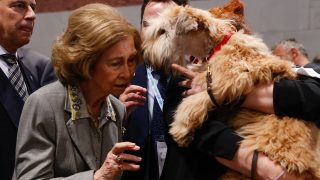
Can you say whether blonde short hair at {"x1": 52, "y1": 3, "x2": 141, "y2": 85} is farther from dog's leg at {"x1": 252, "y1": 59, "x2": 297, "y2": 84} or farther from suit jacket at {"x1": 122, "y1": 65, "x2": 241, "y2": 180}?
dog's leg at {"x1": 252, "y1": 59, "x2": 297, "y2": 84}

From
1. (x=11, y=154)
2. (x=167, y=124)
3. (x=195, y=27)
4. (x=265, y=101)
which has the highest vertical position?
(x=195, y=27)

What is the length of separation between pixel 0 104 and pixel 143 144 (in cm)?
59

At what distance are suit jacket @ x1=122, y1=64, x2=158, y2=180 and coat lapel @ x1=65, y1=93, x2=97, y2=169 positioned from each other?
0.33 metres

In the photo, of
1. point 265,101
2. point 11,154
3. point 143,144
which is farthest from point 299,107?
point 11,154

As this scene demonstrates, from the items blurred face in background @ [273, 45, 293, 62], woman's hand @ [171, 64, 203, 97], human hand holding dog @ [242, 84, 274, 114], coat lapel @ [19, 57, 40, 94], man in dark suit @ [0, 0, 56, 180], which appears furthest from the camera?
blurred face in background @ [273, 45, 293, 62]

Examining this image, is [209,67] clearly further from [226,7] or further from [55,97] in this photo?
[55,97]

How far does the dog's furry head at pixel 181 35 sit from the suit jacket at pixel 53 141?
1.19ft

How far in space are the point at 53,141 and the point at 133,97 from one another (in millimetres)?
447

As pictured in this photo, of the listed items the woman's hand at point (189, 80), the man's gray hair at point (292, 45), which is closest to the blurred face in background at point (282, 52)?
the man's gray hair at point (292, 45)

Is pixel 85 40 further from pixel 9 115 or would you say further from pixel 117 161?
pixel 9 115

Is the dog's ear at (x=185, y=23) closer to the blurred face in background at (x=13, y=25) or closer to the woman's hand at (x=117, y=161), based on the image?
the woman's hand at (x=117, y=161)

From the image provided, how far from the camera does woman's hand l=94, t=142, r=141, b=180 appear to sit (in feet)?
4.96

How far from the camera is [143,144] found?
1986 mm

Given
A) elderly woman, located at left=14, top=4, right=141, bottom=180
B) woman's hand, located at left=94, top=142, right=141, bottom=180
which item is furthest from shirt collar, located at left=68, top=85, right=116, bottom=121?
woman's hand, located at left=94, top=142, right=141, bottom=180
